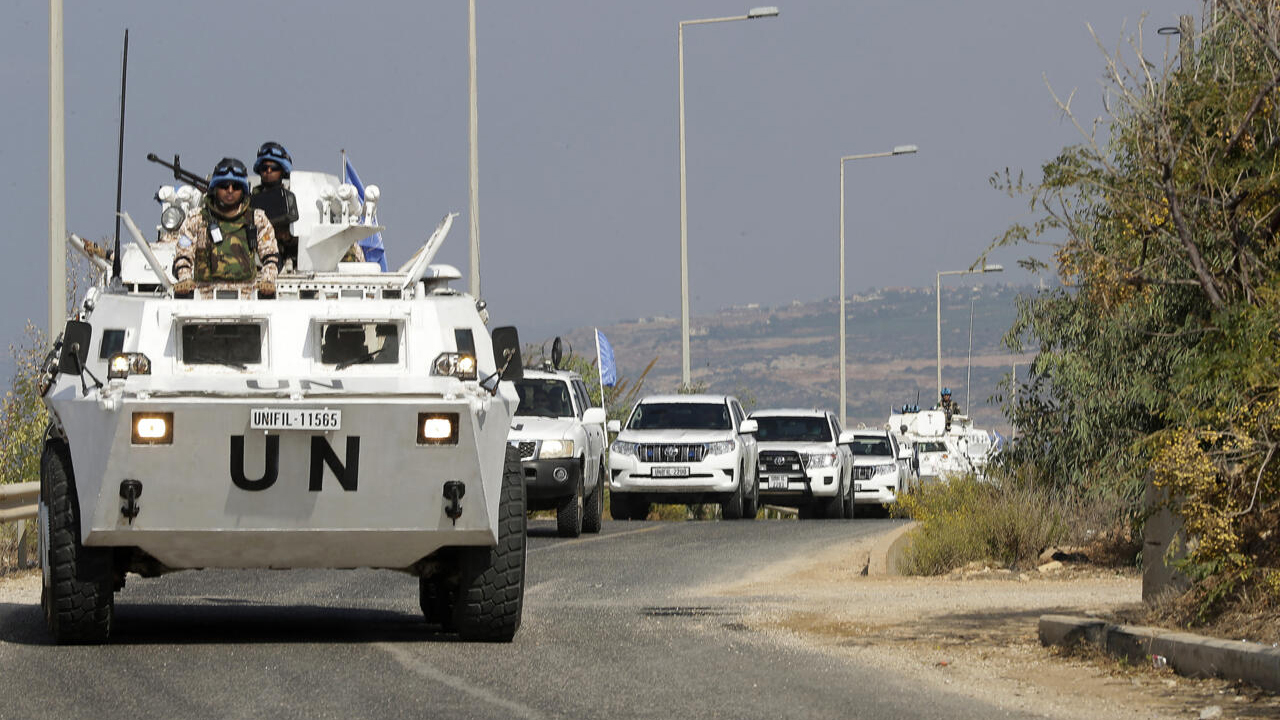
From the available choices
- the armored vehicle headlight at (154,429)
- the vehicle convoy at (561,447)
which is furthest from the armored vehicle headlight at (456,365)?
the vehicle convoy at (561,447)

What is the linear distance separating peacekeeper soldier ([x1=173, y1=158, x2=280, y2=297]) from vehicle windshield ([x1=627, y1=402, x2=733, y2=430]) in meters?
17.0

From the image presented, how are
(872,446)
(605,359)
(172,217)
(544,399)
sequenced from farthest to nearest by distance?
1. (872,446)
2. (605,359)
3. (544,399)
4. (172,217)

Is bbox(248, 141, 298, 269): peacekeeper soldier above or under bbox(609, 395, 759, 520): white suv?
above

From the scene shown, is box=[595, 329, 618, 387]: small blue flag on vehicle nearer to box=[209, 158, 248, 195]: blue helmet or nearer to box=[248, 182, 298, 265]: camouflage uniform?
box=[248, 182, 298, 265]: camouflage uniform

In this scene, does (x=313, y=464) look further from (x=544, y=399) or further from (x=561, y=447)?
(x=544, y=399)

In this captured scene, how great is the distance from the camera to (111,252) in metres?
14.8

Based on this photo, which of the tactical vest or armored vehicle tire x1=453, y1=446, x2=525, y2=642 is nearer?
armored vehicle tire x1=453, y1=446, x2=525, y2=642

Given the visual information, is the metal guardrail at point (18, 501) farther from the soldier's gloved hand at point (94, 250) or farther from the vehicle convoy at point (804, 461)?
the vehicle convoy at point (804, 461)

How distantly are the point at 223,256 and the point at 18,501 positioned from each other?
22.4 ft

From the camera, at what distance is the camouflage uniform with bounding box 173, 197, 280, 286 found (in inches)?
516

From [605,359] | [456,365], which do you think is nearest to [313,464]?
[456,365]

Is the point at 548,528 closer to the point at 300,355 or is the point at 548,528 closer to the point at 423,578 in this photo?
the point at 423,578

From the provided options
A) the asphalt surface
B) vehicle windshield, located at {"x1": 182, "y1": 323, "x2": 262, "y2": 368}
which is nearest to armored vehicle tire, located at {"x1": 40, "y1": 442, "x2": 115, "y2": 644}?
the asphalt surface

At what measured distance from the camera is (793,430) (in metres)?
34.5
